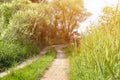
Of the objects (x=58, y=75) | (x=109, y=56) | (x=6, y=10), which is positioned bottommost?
(x=58, y=75)

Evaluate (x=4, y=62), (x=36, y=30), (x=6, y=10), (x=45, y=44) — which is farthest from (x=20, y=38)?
(x=45, y=44)

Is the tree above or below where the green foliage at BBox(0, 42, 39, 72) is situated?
above

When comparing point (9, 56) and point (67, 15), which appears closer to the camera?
point (9, 56)

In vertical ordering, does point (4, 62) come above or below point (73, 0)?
below

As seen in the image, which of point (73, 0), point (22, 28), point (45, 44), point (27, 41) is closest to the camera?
point (22, 28)

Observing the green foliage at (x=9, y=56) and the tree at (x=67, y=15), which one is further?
the tree at (x=67, y=15)

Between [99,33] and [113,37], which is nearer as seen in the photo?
[113,37]

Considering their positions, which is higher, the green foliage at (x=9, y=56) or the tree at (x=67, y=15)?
the tree at (x=67, y=15)

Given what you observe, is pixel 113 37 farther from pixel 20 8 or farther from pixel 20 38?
pixel 20 8

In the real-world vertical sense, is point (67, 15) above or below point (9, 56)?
above

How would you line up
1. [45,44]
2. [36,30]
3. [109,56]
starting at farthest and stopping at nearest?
1. [45,44]
2. [36,30]
3. [109,56]

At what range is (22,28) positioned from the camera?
66.3 feet

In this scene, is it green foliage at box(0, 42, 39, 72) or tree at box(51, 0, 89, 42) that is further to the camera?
tree at box(51, 0, 89, 42)

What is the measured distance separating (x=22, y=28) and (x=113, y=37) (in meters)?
15.7
